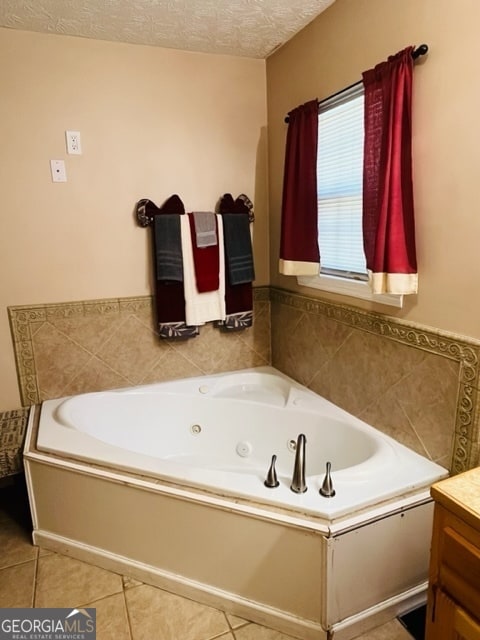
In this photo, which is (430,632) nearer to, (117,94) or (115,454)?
(115,454)

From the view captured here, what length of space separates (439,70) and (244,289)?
1572mm

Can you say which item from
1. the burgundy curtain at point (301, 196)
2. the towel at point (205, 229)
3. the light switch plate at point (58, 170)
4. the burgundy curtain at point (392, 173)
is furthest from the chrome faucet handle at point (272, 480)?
the light switch plate at point (58, 170)

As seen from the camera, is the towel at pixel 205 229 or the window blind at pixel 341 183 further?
the towel at pixel 205 229

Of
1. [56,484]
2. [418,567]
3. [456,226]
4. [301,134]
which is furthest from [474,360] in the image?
[56,484]

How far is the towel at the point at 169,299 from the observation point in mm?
2486

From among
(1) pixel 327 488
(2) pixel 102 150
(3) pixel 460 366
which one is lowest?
(1) pixel 327 488

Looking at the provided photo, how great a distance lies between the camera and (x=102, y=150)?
2350mm

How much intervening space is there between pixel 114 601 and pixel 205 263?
5.70 ft

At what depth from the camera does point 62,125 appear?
88.9 inches

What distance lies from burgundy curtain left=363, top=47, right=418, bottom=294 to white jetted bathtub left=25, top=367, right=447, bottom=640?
77 cm

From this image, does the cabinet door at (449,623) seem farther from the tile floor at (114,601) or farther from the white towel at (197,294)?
the white towel at (197,294)

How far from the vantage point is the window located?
1992mm

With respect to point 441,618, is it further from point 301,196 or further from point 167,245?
point 167,245

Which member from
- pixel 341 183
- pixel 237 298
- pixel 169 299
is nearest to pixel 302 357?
pixel 237 298
